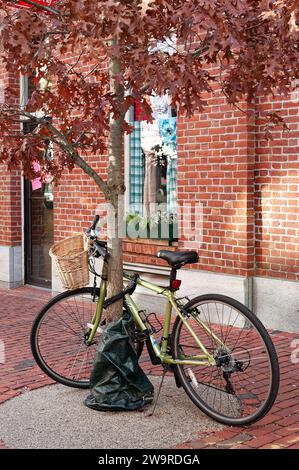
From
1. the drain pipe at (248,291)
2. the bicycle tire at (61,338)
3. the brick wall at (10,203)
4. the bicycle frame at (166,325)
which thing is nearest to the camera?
the bicycle frame at (166,325)

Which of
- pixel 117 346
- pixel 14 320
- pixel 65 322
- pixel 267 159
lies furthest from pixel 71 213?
pixel 117 346

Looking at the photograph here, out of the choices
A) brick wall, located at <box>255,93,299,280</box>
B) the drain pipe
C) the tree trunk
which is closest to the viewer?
the tree trunk

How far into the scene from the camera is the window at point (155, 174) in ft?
28.3

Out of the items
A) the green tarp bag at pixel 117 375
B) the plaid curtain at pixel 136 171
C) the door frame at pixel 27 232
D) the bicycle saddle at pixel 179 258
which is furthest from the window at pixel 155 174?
the green tarp bag at pixel 117 375

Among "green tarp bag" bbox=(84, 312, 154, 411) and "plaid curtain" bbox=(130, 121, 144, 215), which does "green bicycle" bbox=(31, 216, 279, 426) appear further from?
"plaid curtain" bbox=(130, 121, 144, 215)

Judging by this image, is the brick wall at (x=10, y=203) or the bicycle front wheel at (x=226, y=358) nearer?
the bicycle front wheel at (x=226, y=358)

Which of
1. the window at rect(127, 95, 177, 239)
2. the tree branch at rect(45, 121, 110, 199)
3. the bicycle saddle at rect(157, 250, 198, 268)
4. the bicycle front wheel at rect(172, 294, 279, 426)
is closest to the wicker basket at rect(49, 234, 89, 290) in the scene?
the tree branch at rect(45, 121, 110, 199)

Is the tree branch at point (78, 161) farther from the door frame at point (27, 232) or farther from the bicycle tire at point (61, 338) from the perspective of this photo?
the door frame at point (27, 232)

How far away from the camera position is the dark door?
11.1 metres

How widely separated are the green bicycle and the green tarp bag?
0.46 ft

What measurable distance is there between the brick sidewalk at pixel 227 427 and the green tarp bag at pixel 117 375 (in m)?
0.65

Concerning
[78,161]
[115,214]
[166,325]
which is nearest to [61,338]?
[166,325]
